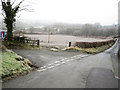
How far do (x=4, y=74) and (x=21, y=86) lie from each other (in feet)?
4.06

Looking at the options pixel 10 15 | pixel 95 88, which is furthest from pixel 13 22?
pixel 95 88

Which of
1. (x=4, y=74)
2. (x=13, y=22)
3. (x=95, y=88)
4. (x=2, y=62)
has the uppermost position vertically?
(x=13, y=22)

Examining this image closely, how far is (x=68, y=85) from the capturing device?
4.39m

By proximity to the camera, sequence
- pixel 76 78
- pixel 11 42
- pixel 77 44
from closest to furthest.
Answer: pixel 76 78, pixel 11 42, pixel 77 44

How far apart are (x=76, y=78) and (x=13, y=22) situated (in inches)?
519

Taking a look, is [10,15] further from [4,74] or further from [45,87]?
[45,87]

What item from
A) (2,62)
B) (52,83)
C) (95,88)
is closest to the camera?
(95,88)

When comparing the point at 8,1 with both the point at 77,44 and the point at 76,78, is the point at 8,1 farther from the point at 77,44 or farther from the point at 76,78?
the point at 76,78

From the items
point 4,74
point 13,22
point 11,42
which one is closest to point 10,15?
point 13,22

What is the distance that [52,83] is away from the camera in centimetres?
452

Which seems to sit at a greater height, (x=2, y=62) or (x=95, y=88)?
(x=2, y=62)

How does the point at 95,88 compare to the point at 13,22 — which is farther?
the point at 13,22

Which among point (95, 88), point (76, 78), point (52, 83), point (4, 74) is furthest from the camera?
point (76, 78)

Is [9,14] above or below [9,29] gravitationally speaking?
above
